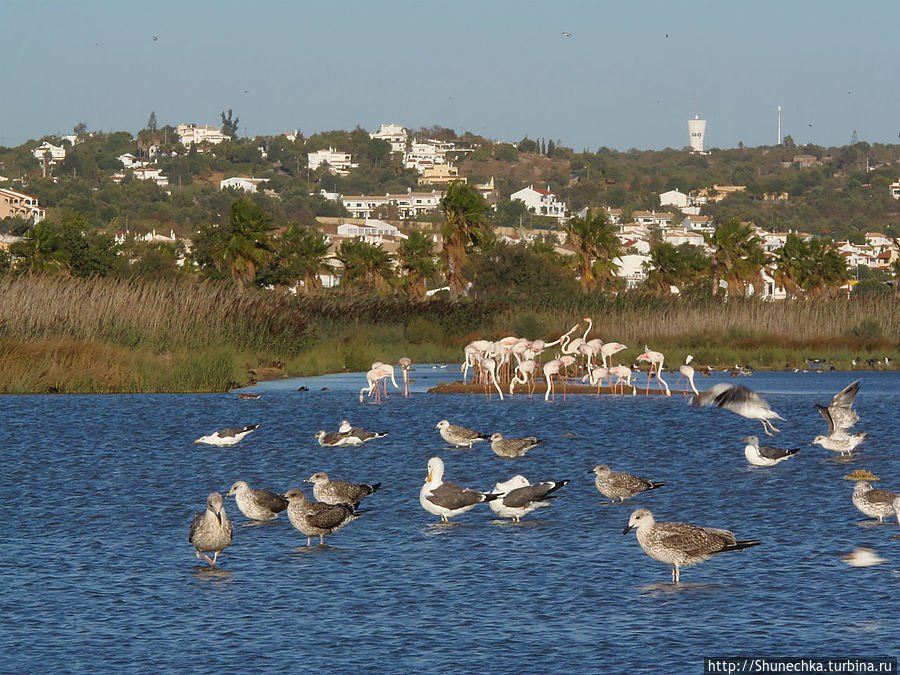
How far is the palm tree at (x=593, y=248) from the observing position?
3073 inches

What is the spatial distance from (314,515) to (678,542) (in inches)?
164

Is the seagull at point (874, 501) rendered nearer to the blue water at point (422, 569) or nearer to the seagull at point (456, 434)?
the blue water at point (422, 569)

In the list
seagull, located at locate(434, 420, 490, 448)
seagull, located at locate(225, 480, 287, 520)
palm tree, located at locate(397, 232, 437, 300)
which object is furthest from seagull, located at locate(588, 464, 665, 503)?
palm tree, located at locate(397, 232, 437, 300)

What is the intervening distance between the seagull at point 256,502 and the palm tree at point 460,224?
2159 inches

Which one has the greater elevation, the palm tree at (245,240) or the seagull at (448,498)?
the palm tree at (245,240)

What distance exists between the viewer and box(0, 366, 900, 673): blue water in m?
11.2

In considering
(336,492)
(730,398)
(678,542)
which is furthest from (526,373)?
(678,542)

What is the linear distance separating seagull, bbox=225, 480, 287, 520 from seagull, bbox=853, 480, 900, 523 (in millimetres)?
7021

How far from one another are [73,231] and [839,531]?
61.9 m

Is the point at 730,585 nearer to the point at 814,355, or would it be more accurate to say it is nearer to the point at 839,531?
the point at 839,531

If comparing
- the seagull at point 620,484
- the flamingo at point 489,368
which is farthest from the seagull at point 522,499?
the flamingo at point 489,368

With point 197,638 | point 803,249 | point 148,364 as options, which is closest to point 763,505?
point 197,638

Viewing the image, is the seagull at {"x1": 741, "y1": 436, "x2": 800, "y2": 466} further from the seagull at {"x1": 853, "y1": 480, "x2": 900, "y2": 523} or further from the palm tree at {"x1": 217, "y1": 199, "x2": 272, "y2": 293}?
the palm tree at {"x1": 217, "y1": 199, "x2": 272, "y2": 293}

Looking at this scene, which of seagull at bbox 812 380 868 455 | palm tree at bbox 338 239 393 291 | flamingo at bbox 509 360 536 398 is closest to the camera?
seagull at bbox 812 380 868 455
